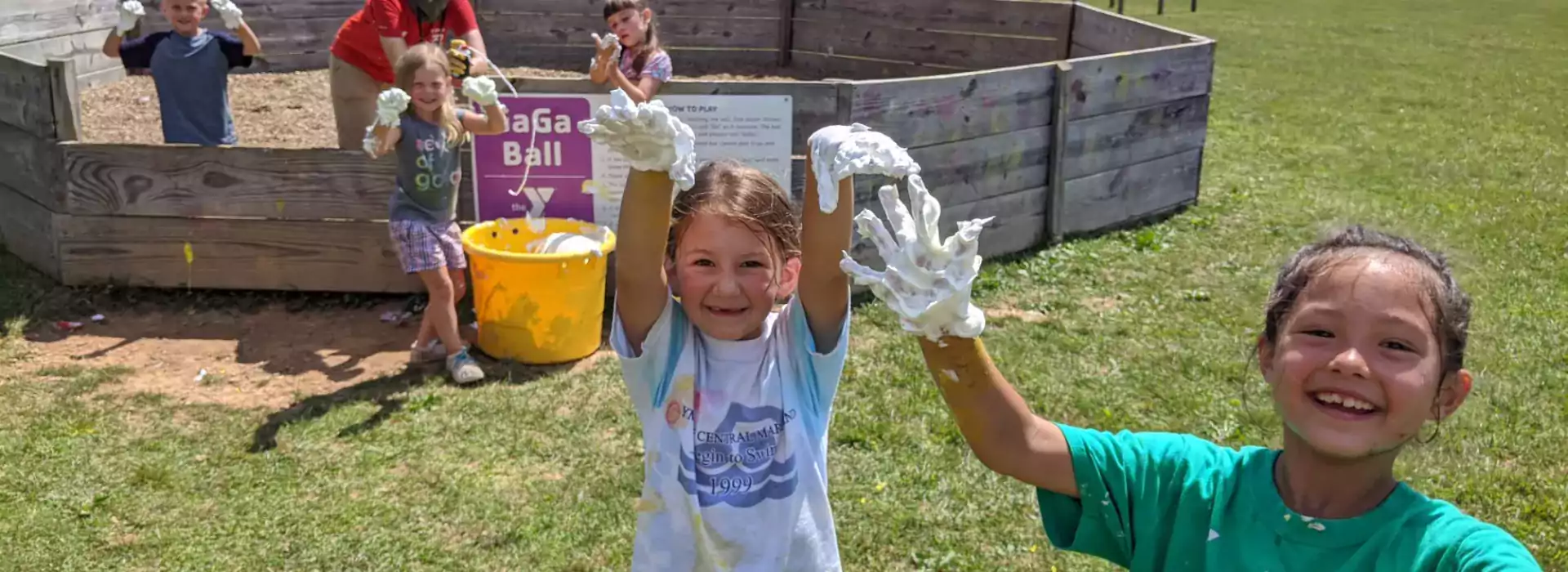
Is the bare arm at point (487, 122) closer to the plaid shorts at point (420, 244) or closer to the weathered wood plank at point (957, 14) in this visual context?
the plaid shorts at point (420, 244)

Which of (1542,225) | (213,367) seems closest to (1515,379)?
(1542,225)

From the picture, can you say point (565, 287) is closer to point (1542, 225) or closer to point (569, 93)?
point (569, 93)

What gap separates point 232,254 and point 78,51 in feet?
16.8

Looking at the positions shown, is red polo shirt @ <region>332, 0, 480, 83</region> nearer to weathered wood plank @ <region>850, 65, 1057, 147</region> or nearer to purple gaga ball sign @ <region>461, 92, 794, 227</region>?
purple gaga ball sign @ <region>461, 92, 794, 227</region>

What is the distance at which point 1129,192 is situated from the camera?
7.87 meters

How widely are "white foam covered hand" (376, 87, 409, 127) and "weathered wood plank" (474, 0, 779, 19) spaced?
8.51 m

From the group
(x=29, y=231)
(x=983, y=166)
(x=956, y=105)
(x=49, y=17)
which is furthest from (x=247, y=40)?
(x=983, y=166)

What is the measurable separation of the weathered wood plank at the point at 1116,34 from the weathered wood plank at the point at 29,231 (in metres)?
6.64

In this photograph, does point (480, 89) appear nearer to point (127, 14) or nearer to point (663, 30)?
point (127, 14)

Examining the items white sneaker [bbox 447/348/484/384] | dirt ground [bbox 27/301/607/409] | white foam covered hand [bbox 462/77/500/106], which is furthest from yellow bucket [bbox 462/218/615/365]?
white foam covered hand [bbox 462/77/500/106]

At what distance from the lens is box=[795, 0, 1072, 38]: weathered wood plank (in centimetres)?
1124

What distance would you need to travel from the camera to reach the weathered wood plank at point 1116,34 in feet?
28.2

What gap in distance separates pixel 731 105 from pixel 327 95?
6.85 metres

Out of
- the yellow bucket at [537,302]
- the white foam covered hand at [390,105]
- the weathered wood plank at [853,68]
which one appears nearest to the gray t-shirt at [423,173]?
the white foam covered hand at [390,105]
